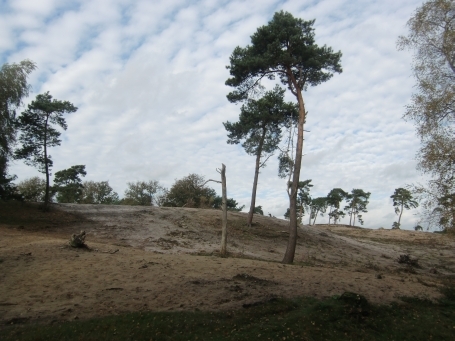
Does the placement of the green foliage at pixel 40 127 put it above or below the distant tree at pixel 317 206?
above

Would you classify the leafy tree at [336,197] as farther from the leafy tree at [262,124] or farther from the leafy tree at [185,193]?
the leafy tree at [262,124]

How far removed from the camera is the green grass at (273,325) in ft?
21.1

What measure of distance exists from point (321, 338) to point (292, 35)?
13215mm

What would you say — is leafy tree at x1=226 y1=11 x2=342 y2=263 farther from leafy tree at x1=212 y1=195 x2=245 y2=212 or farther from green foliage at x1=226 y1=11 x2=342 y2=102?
leafy tree at x1=212 y1=195 x2=245 y2=212

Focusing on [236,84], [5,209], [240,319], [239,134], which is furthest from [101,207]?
[240,319]

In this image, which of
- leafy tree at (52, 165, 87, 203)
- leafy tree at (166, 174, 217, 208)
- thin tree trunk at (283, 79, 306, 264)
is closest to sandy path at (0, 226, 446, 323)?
thin tree trunk at (283, 79, 306, 264)

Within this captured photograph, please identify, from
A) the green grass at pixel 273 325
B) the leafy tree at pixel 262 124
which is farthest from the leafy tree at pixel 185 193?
the green grass at pixel 273 325

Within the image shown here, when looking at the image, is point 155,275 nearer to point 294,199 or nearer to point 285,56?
point 294,199

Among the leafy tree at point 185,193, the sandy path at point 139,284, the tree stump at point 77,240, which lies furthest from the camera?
the leafy tree at point 185,193

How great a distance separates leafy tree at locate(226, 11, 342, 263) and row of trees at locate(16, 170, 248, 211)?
82.5 feet

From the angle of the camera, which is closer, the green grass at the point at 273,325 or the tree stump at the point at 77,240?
the green grass at the point at 273,325

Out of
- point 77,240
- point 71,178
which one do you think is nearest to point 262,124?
point 77,240

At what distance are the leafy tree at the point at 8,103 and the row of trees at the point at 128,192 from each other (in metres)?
15.2

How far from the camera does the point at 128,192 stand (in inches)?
2224
